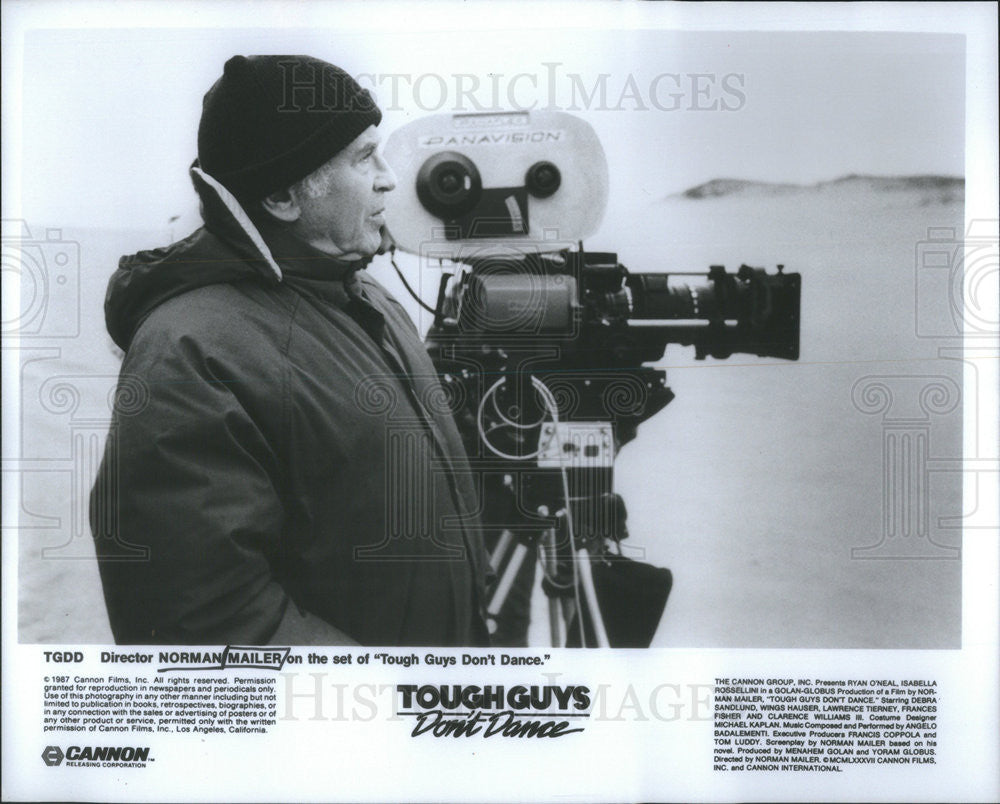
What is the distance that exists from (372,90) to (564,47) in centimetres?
37

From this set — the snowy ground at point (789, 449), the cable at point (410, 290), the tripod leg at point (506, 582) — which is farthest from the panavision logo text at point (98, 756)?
the cable at point (410, 290)

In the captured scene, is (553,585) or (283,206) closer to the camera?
(283,206)

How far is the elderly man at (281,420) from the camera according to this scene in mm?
1634

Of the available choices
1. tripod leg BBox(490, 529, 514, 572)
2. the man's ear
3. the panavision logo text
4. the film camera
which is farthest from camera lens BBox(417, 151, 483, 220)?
the panavision logo text

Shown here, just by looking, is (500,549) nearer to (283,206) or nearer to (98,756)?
(283,206)

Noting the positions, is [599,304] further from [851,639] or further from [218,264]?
[851,639]

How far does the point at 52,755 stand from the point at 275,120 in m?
1.29

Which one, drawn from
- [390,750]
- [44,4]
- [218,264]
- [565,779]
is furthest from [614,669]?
[44,4]

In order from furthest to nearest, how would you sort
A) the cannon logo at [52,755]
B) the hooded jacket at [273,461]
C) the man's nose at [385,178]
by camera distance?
the cannon logo at [52,755] → the man's nose at [385,178] → the hooded jacket at [273,461]

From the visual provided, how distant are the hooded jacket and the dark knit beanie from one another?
0.19ft

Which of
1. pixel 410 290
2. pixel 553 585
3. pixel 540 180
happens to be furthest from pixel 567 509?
pixel 540 180

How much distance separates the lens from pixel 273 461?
1.64 meters

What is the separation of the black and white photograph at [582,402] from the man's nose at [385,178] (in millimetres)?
33

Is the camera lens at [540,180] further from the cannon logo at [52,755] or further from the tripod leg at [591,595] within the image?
the cannon logo at [52,755]
